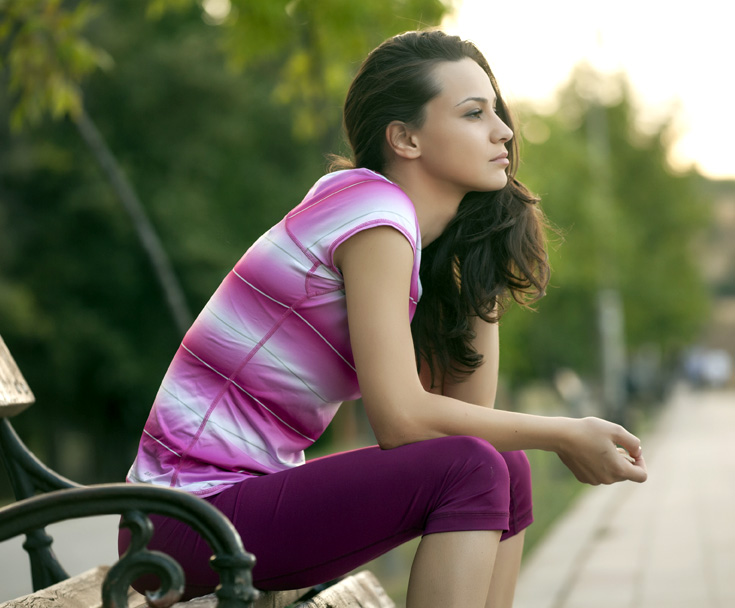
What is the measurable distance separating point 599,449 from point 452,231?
2.22ft

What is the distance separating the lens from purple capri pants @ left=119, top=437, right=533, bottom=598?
1851mm

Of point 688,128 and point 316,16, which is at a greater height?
point 316,16

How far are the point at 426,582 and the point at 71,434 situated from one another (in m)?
22.2

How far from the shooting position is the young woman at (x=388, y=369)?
6.17 feet

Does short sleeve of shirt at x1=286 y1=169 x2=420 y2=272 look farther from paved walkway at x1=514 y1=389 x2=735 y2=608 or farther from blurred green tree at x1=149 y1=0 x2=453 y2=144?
blurred green tree at x1=149 y1=0 x2=453 y2=144

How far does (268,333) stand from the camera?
2.10m

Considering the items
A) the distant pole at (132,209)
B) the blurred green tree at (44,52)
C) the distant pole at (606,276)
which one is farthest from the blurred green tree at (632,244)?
the blurred green tree at (44,52)

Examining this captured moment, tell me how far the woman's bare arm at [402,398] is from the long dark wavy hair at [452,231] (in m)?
0.40

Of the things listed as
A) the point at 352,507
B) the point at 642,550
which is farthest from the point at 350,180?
the point at 642,550

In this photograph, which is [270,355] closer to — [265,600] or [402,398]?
[402,398]

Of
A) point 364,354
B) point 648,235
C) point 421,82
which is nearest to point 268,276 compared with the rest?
point 364,354

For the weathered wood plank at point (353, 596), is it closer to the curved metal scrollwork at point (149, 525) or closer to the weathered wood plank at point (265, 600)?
the weathered wood plank at point (265, 600)

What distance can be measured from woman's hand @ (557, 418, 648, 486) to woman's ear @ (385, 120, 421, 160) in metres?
0.69

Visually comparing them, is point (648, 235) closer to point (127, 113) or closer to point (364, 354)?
point (127, 113)
